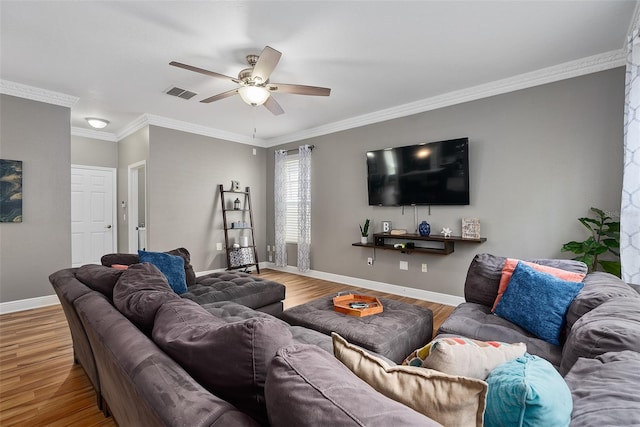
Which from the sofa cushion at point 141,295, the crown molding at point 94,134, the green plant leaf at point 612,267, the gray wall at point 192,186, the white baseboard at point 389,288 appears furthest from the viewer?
the crown molding at point 94,134

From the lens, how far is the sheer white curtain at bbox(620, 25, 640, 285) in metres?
2.33

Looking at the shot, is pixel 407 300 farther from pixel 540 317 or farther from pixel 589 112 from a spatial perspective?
pixel 589 112

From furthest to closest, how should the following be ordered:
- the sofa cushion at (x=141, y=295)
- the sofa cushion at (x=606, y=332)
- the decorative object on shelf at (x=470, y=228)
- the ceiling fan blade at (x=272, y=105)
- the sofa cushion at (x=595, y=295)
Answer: the decorative object on shelf at (x=470, y=228) → the ceiling fan blade at (x=272, y=105) → the sofa cushion at (x=595, y=295) → the sofa cushion at (x=141, y=295) → the sofa cushion at (x=606, y=332)

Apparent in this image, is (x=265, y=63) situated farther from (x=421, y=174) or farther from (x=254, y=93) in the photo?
(x=421, y=174)

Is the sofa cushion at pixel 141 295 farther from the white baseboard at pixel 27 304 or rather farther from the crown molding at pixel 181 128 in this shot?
the crown molding at pixel 181 128

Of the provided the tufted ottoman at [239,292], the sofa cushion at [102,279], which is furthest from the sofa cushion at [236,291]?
the sofa cushion at [102,279]

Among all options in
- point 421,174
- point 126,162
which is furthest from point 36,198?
point 421,174

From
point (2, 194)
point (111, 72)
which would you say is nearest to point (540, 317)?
point (111, 72)

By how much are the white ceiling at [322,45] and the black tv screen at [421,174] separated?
25.4 inches

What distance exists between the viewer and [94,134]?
5.48m

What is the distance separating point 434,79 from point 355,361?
136 inches

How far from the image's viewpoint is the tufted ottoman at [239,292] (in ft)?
8.91

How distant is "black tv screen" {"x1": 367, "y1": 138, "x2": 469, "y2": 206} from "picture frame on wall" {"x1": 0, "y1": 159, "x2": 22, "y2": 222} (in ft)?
14.6

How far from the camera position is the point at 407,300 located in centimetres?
408
